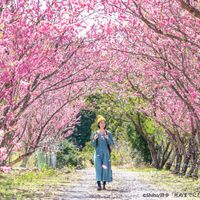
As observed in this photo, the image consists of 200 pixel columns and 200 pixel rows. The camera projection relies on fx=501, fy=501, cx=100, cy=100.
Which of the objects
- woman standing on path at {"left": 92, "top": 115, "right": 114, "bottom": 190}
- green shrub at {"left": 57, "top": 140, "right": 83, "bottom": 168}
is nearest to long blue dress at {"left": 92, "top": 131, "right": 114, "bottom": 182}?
woman standing on path at {"left": 92, "top": 115, "right": 114, "bottom": 190}

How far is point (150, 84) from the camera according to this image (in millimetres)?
19484

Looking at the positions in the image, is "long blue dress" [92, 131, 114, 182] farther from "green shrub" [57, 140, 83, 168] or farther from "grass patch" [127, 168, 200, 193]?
"green shrub" [57, 140, 83, 168]

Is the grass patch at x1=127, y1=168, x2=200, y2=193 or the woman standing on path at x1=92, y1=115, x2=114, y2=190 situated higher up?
the woman standing on path at x1=92, y1=115, x2=114, y2=190

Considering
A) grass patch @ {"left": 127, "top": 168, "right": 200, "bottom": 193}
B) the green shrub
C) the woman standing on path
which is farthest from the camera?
the green shrub

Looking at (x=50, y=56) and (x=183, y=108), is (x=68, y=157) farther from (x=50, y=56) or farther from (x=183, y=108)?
(x=50, y=56)

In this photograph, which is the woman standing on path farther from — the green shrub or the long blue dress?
the green shrub

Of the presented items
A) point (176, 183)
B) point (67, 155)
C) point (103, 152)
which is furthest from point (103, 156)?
point (67, 155)

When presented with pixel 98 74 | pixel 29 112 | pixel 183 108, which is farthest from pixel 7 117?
pixel 183 108

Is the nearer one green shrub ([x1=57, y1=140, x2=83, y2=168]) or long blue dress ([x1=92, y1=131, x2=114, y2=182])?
long blue dress ([x1=92, y1=131, x2=114, y2=182])

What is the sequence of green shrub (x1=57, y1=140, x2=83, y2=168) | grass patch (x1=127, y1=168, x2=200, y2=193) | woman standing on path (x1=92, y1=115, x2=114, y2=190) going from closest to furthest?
woman standing on path (x1=92, y1=115, x2=114, y2=190) < grass patch (x1=127, y1=168, x2=200, y2=193) < green shrub (x1=57, y1=140, x2=83, y2=168)

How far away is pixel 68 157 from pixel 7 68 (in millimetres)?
23750

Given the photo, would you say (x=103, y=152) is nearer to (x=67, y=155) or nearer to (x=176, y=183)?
(x=176, y=183)

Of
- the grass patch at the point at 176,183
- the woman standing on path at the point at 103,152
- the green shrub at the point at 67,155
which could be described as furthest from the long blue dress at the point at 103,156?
the green shrub at the point at 67,155

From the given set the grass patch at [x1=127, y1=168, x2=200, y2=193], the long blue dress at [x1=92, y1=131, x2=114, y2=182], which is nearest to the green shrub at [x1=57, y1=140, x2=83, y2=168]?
the grass patch at [x1=127, y1=168, x2=200, y2=193]
